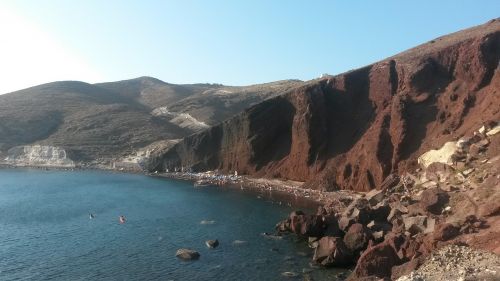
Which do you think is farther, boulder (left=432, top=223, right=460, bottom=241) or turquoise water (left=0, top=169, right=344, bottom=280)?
turquoise water (left=0, top=169, right=344, bottom=280)

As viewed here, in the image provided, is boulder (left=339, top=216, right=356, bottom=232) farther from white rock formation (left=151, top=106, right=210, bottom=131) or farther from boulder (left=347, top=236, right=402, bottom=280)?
white rock formation (left=151, top=106, right=210, bottom=131)

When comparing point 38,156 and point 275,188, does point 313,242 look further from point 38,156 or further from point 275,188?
point 38,156

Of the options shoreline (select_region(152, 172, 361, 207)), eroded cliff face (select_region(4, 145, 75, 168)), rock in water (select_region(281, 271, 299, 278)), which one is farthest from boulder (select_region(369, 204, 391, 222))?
eroded cliff face (select_region(4, 145, 75, 168))

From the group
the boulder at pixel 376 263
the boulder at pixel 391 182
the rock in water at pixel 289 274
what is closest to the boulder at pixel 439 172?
the boulder at pixel 391 182

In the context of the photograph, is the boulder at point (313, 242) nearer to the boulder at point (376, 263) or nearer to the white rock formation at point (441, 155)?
the boulder at point (376, 263)

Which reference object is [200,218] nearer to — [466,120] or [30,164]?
[466,120]

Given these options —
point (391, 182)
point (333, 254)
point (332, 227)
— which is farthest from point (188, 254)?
point (391, 182)
